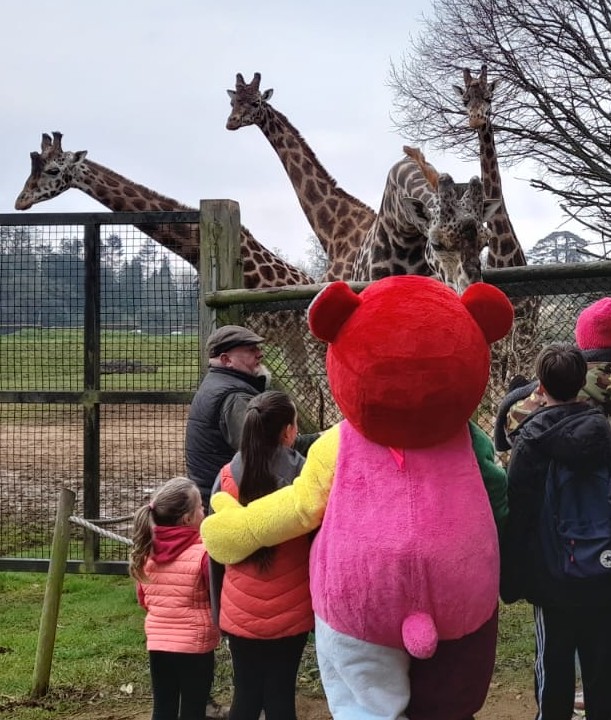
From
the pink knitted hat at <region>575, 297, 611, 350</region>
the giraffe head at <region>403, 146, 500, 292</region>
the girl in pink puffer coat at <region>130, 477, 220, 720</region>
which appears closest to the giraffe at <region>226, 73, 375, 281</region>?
the giraffe head at <region>403, 146, 500, 292</region>

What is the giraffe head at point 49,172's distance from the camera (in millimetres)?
8508

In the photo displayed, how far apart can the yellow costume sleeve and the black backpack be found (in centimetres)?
78

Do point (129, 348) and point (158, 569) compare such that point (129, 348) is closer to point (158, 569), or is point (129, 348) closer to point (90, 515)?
point (90, 515)

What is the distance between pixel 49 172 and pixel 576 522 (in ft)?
23.1

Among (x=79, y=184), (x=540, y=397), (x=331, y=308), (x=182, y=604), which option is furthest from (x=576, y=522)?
(x=79, y=184)

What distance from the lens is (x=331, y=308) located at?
2426mm

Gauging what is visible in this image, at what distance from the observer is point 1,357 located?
216 inches

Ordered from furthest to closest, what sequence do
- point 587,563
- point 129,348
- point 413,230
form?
point 413,230
point 129,348
point 587,563

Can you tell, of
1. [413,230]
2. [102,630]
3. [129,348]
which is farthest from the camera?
[413,230]

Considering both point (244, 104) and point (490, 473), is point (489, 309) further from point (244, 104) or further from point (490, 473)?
point (244, 104)

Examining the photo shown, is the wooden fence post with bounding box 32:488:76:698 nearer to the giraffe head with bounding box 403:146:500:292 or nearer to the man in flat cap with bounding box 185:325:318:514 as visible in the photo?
the man in flat cap with bounding box 185:325:318:514

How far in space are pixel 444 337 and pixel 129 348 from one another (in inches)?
114

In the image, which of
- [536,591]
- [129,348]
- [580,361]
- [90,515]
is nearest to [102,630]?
[90,515]

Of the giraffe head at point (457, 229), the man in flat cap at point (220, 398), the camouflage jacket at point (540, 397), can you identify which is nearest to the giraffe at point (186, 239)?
the giraffe head at point (457, 229)
